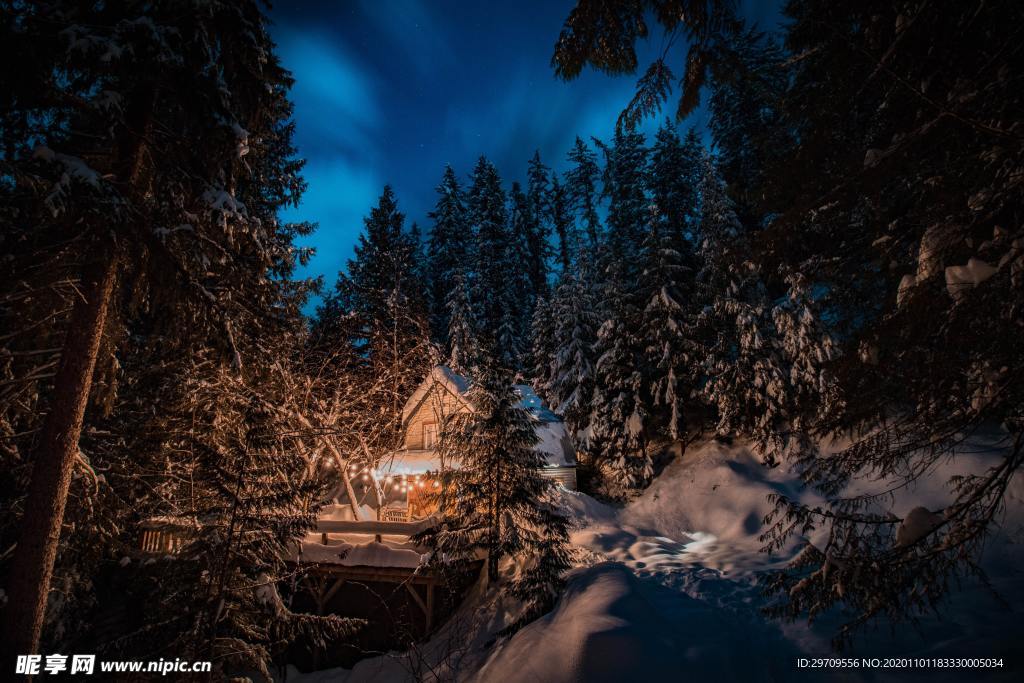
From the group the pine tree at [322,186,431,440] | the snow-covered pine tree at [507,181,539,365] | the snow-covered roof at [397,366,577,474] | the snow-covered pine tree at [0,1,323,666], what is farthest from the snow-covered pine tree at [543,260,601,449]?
the snow-covered pine tree at [0,1,323,666]

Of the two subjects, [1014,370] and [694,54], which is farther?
[694,54]

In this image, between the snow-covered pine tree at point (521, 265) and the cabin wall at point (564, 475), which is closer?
the cabin wall at point (564, 475)

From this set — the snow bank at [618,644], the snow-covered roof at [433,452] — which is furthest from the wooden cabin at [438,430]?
the snow bank at [618,644]

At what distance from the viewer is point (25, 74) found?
4.59 metres

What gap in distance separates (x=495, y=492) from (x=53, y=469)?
7885 millimetres

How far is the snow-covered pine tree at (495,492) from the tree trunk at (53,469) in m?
7.13

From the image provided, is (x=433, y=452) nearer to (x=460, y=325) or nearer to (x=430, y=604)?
(x=430, y=604)

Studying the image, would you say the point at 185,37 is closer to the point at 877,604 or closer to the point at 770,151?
the point at 770,151

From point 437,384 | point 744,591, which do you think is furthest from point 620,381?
point 744,591

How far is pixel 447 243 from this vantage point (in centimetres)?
3962

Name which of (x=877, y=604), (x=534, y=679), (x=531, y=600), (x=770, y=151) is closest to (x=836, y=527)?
(x=877, y=604)

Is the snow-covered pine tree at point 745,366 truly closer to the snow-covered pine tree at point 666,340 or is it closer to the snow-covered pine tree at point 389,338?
the snow-covered pine tree at point 666,340

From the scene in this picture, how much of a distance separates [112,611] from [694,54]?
20768mm

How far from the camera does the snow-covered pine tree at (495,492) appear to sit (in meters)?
10.2
